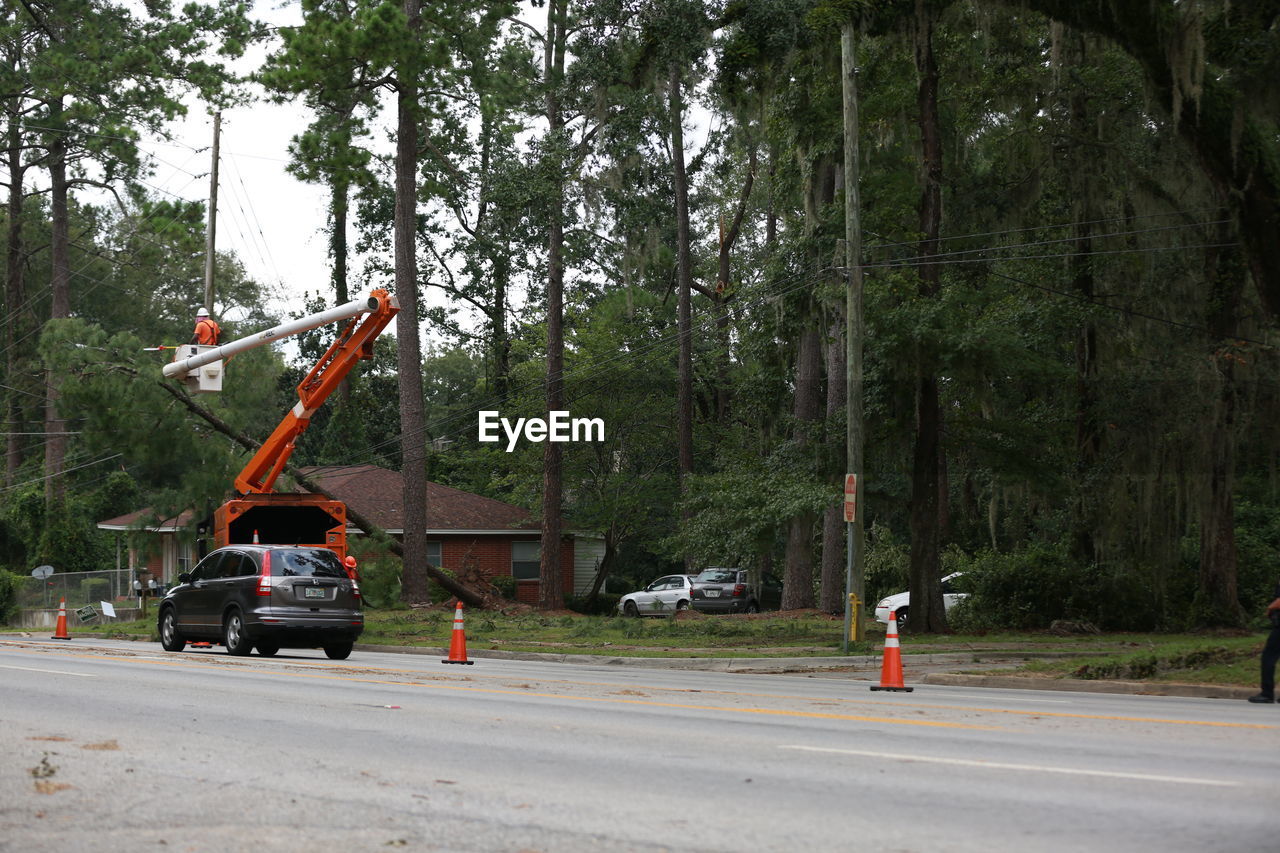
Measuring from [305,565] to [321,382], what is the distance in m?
6.15

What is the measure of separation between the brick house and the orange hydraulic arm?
59.5 feet

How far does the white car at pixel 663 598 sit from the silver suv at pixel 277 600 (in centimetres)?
2314

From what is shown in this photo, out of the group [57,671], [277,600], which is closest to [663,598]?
[277,600]

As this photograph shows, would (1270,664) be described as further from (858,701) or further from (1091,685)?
(858,701)

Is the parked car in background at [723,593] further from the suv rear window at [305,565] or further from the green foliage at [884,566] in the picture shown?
the suv rear window at [305,565]

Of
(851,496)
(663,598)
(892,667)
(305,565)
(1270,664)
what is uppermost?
(851,496)

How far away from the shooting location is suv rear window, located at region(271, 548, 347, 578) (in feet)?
69.4

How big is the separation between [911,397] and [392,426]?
38857 millimetres

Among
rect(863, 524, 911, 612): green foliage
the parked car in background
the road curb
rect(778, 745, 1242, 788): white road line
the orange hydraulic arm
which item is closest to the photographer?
rect(778, 745, 1242, 788): white road line

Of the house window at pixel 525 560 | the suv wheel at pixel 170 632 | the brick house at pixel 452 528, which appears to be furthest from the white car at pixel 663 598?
the suv wheel at pixel 170 632

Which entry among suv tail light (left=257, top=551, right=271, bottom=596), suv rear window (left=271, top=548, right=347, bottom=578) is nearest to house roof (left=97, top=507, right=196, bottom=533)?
suv rear window (left=271, top=548, right=347, bottom=578)

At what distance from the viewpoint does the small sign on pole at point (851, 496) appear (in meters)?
23.2

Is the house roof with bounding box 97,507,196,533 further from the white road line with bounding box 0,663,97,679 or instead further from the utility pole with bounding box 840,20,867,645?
the utility pole with bounding box 840,20,867,645

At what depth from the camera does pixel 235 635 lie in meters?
21.9
